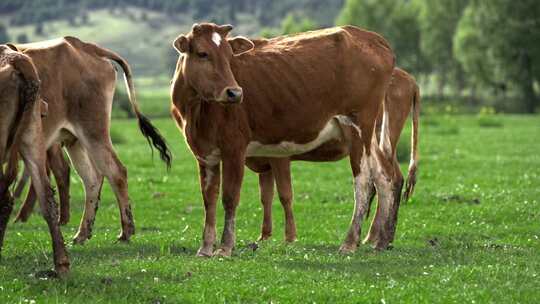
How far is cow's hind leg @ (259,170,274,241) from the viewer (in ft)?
51.3

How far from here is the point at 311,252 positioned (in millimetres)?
13547

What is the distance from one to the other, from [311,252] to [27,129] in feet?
13.7

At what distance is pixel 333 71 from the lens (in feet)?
45.9

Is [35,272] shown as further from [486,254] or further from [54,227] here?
[486,254]

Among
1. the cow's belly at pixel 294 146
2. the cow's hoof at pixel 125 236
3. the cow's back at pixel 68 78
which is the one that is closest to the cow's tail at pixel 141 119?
the cow's back at pixel 68 78

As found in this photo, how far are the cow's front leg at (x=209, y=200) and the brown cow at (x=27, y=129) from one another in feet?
7.44

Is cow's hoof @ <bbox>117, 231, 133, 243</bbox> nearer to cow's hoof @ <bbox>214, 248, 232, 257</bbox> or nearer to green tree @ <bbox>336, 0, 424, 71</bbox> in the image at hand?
cow's hoof @ <bbox>214, 248, 232, 257</bbox>

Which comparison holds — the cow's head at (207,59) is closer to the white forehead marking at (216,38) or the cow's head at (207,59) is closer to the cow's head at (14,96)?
the white forehead marking at (216,38)

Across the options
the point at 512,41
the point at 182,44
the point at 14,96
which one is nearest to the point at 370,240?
the point at 182,44

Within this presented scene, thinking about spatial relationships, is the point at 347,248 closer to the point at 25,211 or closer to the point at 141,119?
the point at 141,119

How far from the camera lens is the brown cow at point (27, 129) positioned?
11398mm

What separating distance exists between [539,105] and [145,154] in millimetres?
62617

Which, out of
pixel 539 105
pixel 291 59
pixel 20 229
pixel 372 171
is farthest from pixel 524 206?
pixel 539 105

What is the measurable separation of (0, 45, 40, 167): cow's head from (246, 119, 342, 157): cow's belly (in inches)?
132
